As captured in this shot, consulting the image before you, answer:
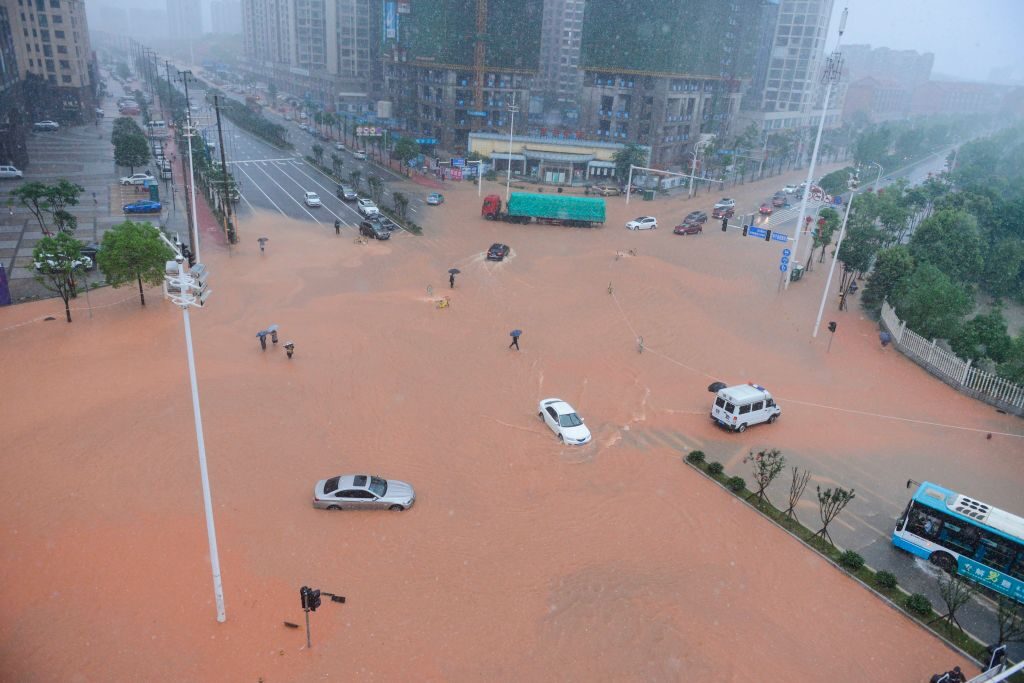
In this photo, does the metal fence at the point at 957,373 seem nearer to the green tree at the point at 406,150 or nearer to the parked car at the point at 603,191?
the parked car at the point at 603,191

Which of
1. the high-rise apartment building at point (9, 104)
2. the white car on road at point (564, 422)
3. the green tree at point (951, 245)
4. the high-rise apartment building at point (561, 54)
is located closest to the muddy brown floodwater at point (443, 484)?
the white car on road at point (564, 422)

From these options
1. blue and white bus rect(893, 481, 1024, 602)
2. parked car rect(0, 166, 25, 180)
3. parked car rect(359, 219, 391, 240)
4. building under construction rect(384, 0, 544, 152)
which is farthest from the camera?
building under construction rect(384, 0, 544, 152)

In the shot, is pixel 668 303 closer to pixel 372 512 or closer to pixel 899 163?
pixel 372 512

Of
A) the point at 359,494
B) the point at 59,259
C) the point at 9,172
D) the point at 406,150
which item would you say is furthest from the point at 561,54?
the point at 359,494

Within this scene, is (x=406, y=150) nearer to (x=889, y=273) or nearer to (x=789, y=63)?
(x=889, y=273)

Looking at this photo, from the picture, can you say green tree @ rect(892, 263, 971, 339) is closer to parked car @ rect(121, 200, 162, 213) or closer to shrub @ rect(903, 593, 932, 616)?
shrub @ rect(903, 593, 932, 616)

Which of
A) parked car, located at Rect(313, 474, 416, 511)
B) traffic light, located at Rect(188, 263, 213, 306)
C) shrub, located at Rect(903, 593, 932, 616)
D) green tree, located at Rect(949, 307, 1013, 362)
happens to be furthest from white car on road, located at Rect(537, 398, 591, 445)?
green tree, located at Rect(949, 307, 1013, 362)

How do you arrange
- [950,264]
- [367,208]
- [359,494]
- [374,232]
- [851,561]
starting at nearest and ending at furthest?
[851,561], [359,494], [950,264], [374,232], [367,208]
